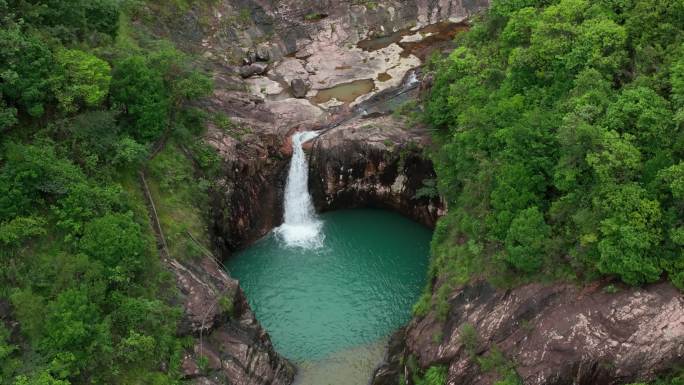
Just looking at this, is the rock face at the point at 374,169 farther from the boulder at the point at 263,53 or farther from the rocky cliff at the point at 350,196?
the boulder at the point at 263,53

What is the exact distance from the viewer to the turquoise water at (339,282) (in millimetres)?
26516

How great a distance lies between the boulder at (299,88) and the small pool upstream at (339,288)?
1150cm

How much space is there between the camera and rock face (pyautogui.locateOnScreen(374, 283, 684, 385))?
16016mm

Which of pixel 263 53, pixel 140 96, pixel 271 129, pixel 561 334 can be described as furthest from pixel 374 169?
pixel 263 53

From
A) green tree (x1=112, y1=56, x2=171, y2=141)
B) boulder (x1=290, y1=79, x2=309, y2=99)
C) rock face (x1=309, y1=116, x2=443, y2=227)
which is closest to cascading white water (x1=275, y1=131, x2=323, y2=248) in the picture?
rock face (x1=309, y1=116, x2=443, y2=227)

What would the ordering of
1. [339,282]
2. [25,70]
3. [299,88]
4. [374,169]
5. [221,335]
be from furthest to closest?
[299,88] → [374,169] → [339,282] → [221,335] → [25,70]

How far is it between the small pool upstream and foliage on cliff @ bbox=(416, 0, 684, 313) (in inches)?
151

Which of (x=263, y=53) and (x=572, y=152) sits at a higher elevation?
(x=263, y=53)

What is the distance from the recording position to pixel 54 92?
23.1m

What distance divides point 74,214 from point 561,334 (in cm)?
1872

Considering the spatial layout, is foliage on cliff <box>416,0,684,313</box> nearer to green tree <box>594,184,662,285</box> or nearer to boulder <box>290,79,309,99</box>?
green tree <box>594,184,662,285</box>

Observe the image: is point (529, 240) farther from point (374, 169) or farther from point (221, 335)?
point (374, 169)

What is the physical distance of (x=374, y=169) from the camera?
111ft

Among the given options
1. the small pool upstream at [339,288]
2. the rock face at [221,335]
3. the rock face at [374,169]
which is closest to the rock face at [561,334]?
the small pool upstream at [339,288]
